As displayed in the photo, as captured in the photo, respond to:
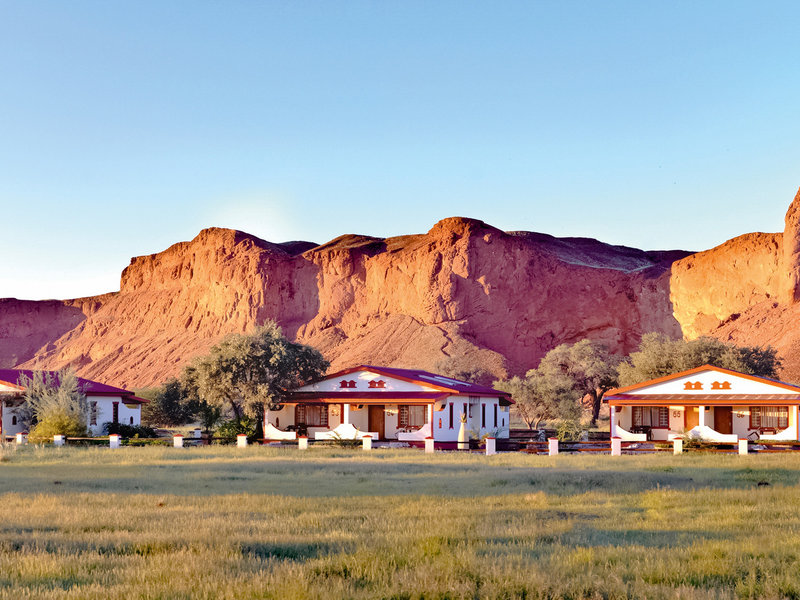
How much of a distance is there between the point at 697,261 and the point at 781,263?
14.3 meters

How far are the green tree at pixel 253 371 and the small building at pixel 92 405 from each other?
7.91 metres

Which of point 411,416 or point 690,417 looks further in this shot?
point 690,417

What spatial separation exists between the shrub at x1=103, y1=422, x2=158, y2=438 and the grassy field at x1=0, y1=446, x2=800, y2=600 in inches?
980

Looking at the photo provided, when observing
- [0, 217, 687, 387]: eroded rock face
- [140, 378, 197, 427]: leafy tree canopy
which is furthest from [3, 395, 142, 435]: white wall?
[0, 217, 687, 387]: eroded rock face

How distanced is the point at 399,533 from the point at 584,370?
58343 millimetres

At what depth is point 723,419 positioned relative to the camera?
45.4 metres

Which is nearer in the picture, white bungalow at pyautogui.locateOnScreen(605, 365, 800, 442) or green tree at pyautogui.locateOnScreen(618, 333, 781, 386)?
white bungalow at pyautogui.locateOnScreen(605, 365, 800, 442)

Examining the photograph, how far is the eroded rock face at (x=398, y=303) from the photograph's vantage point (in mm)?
102375

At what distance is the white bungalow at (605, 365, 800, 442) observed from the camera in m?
41.3

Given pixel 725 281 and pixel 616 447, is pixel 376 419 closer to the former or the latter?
pixel 616 447

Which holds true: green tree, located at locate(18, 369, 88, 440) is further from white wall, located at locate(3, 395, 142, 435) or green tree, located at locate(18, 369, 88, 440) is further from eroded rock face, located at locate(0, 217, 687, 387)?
eroded rock face, located at locate(0, 217, 687, 387)

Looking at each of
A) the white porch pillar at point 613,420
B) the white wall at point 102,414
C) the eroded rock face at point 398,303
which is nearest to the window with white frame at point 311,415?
the white wall at point 102,414

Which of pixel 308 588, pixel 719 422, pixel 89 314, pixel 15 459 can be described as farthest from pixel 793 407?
pixel 89 314

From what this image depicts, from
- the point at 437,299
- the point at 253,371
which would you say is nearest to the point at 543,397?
the point at 253,371
